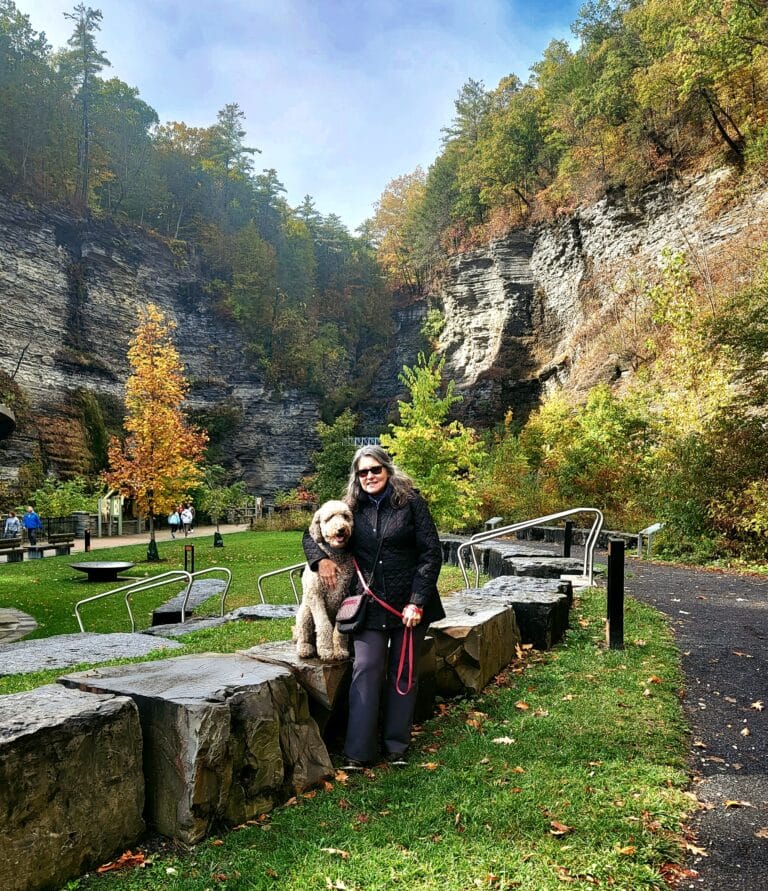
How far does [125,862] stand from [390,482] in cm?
228

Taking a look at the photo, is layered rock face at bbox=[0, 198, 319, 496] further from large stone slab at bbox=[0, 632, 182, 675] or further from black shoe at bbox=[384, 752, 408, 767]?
black shoe at bbox=[384, 752, 408, 767]

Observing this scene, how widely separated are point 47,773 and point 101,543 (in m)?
24.1

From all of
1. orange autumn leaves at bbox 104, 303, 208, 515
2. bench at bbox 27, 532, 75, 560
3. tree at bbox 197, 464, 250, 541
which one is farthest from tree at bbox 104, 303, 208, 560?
tree at bbox 197, 464, 250, 541

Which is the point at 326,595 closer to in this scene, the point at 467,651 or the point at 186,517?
the point at 467,651

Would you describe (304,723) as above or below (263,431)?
below

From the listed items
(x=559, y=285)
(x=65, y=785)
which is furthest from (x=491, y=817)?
(x=559, y=285)

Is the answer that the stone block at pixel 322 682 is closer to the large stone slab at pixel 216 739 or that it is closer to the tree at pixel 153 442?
the large stone slab at pixel 216 739

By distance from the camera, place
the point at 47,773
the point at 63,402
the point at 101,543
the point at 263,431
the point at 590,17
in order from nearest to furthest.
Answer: the point at 47,773 → the point at 101,543 → the point at 590,17 → the point at 63,402 → the point at 263,431

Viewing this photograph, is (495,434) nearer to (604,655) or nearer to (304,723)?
(604,655)

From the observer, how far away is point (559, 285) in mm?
33375

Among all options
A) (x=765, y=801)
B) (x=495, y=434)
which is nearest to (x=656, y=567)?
(x=765, y=801)

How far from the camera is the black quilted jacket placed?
3627 mm

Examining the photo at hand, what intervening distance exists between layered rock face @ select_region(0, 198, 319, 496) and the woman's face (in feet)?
95.6

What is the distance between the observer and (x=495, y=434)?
3188cm
